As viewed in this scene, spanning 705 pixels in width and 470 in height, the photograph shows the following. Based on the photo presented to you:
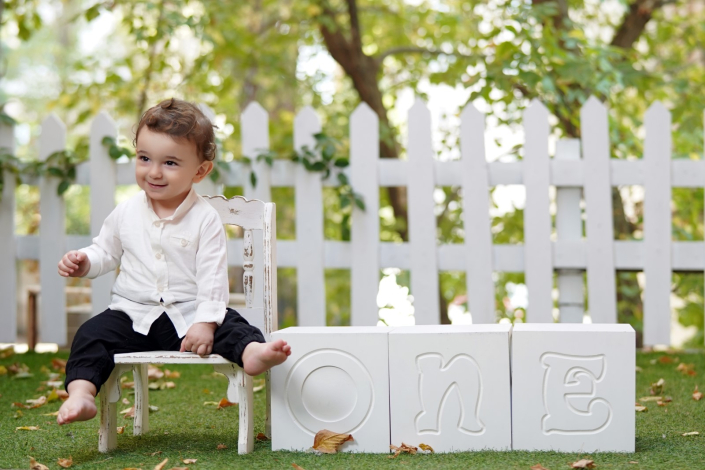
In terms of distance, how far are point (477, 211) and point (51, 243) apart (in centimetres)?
258

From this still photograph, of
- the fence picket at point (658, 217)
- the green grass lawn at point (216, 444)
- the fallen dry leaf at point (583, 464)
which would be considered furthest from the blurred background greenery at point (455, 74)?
the fallen dry leaf at point (583, 464)

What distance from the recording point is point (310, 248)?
13.9ft

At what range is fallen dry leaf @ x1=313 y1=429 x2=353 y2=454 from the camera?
7.47 feet

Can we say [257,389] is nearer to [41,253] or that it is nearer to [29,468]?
[29,468]

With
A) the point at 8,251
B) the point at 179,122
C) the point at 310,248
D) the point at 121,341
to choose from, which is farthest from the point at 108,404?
the point at 8,251

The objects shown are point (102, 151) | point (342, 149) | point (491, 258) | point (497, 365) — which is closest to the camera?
point (497, 365)

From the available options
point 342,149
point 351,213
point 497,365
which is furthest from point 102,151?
point 497,365

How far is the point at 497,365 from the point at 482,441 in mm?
244

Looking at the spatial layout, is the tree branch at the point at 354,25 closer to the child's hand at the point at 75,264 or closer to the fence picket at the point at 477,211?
the fence picket at the point at 477,211

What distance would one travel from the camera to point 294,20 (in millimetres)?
6215

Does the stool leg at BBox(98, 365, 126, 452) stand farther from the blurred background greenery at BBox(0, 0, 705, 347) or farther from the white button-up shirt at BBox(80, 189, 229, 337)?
the blurred background greenery at BBox(0, 0, 705, 347)

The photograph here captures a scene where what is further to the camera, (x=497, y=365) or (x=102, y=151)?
(x=102, y=151)

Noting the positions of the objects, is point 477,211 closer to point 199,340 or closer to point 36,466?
point 199,340

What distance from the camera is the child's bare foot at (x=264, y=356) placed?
2.11m
